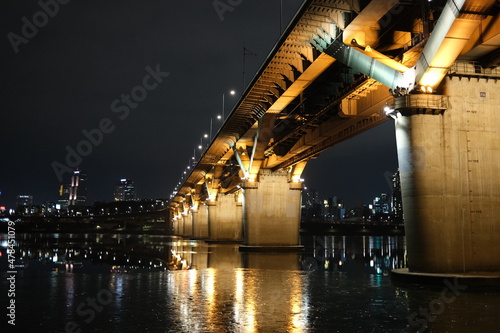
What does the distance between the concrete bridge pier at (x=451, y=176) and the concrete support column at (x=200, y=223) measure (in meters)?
74.4

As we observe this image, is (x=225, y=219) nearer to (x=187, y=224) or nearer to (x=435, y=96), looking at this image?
(x=187, y=224)

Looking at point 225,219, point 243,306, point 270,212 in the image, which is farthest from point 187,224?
point 243,306

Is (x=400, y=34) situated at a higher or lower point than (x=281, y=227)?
higher

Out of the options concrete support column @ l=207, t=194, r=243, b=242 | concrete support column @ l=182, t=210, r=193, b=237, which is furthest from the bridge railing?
concrete support column @ l=182, t=210, r=193, b=237

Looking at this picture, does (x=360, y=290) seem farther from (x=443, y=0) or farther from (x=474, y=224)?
(x=443, y=0)

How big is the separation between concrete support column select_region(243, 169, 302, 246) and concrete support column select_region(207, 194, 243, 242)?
25.8 m

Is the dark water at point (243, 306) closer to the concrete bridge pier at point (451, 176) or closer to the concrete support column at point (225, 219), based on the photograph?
the concrete bridge pier at point (451, 176)

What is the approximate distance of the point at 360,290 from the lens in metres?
15.1

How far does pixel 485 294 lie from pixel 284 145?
27.4 meters

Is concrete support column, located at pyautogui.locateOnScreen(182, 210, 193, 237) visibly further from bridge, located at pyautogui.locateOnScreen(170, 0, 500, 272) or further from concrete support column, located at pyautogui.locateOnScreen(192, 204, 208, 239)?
bridge, located at pyautogui.locateOnScreen(170, 0, 500, 272)

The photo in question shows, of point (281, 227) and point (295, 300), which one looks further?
point (281, 227)

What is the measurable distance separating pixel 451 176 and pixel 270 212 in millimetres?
26161

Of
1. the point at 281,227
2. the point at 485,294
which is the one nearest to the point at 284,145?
the point at 281,227

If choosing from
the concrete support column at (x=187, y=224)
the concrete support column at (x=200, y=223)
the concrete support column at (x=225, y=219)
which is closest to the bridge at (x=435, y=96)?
the concrete support column at (x=225, y=219)
